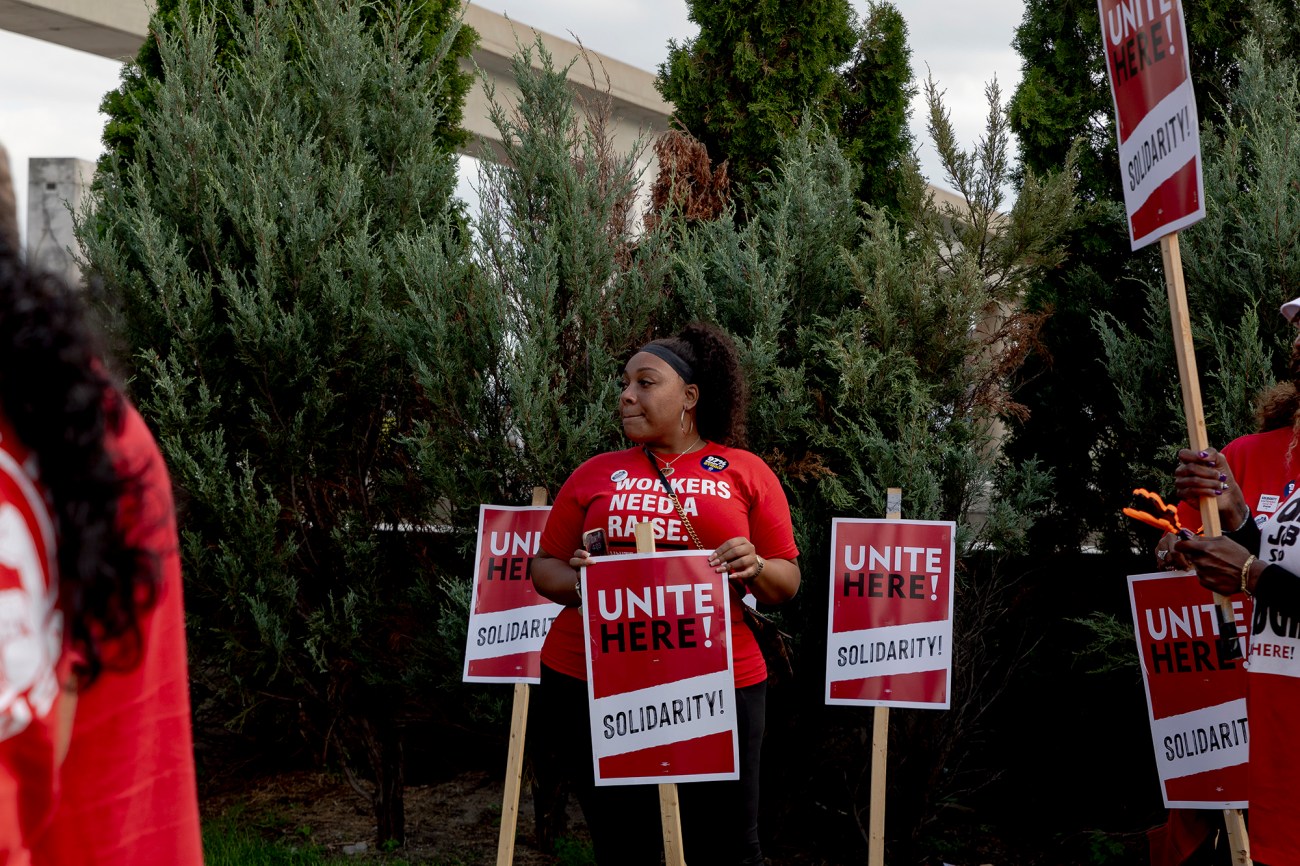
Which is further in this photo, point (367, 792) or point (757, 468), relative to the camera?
point (367, 792)

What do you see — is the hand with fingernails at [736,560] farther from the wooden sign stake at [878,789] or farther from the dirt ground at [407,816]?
the dirt ground at [407,816]

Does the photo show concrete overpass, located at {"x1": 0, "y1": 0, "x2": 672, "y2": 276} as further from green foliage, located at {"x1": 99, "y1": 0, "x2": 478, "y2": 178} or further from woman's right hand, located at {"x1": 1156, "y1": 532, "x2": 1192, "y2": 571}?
woman's right hand, located at {"x1": 1156, "y1": 532, "x2": 1192, "y2": 571}

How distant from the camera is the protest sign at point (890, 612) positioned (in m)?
5.18

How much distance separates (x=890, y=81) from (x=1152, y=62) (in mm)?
5565

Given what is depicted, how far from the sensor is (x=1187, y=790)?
4.17m

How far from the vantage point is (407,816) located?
698 centimetres

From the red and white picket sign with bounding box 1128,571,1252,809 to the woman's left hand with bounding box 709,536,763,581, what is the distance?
4.57ft

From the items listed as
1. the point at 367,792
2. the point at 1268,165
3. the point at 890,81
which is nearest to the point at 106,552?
the point at 1268,165

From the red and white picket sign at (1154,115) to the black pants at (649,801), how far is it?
1.99 m

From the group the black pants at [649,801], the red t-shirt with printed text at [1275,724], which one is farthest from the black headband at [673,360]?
the red t-shirt with printed text at [1275,724]

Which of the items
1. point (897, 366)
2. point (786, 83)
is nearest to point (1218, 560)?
point (897, 366)

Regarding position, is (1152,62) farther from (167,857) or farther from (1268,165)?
(167,857)

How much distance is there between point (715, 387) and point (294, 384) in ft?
9.32

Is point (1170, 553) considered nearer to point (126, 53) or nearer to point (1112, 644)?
point (1112, 644)
